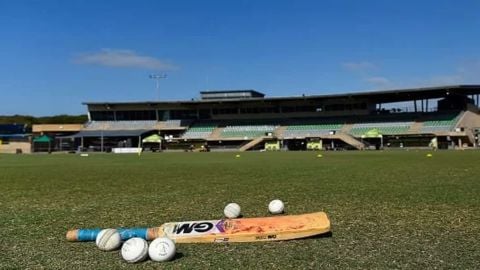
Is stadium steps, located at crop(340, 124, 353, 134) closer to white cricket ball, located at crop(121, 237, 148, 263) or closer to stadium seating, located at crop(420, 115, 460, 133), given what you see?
stadium seating, located at crop(420, 115, 460, 133)

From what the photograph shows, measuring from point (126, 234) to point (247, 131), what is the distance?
321ft

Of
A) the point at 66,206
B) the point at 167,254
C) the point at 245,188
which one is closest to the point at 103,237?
the point at 167,254

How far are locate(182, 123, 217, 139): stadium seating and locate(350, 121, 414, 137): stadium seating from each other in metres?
30.4

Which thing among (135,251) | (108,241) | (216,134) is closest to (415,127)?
(216,134)

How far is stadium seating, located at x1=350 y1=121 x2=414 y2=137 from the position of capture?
90875 mm

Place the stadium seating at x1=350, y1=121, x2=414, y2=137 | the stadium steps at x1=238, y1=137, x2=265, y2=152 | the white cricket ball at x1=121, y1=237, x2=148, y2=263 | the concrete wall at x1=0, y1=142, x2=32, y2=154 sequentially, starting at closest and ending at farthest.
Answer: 1. the white cricket ball at x1=121, y1=237, x2=148, y2=263
2. the stadium seating at x1=350, y1=121, x2=414, y2=137
3. the stadium steps at x1=238, y1=137, x2=265, y2=152
4. the concrete wall at x1=0, y1=142, x2=32, y2=154

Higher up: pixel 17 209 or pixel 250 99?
pixel 250 99

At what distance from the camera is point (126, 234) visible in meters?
7.41

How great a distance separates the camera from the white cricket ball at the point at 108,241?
7.09 metres

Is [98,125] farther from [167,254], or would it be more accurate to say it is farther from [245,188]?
[167,254]

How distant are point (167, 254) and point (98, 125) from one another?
116990mm

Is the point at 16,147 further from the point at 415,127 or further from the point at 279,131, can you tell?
the point at 415,127

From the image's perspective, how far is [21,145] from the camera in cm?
11569

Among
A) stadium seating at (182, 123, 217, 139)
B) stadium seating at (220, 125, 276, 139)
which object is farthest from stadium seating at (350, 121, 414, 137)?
stadium seating at (182, 123, 217, 139)
